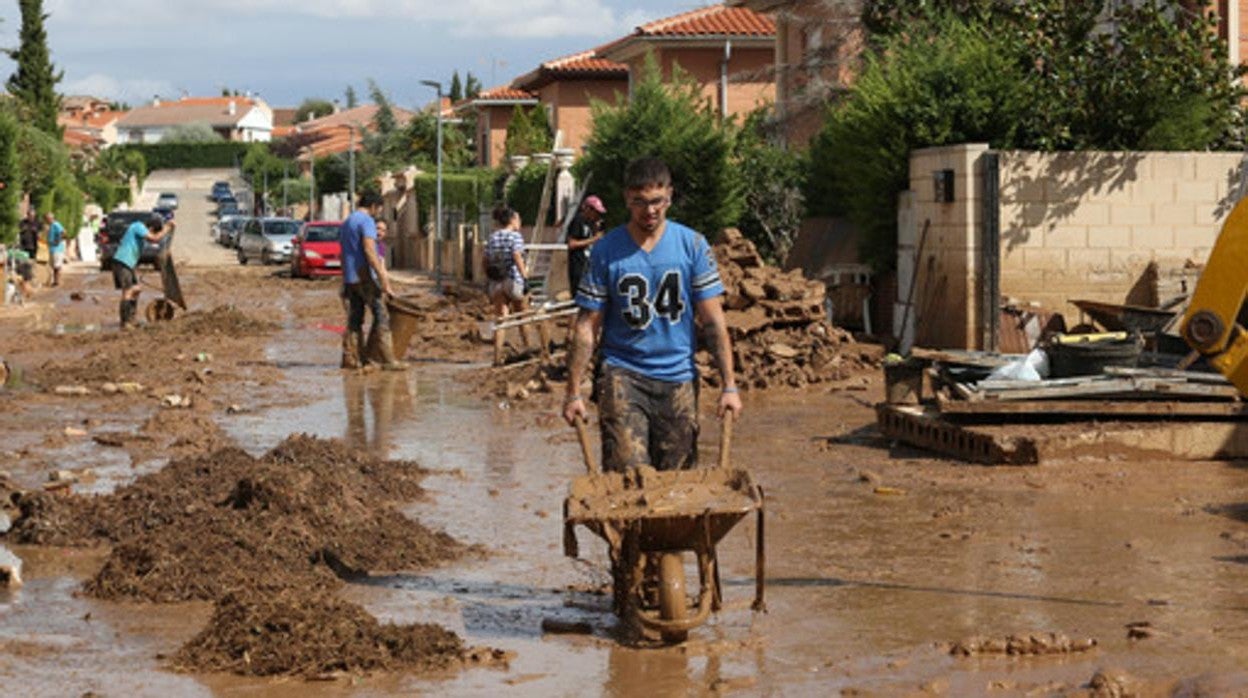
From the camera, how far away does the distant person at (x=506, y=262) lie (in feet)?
71.3

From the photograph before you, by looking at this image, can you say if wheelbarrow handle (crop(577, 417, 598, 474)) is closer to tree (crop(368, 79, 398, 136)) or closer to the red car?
the red car

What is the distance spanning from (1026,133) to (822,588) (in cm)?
1253

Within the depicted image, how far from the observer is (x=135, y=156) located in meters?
140

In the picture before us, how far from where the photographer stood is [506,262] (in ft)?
71.5

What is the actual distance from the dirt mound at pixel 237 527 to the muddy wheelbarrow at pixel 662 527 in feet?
5.71

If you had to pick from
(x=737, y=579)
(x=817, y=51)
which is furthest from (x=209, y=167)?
(x=737, y=579)

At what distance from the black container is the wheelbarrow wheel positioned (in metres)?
6.99

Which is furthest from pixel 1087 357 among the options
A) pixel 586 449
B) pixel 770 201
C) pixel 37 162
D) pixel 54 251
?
pixel 37 162

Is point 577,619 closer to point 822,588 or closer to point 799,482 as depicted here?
point 822,588

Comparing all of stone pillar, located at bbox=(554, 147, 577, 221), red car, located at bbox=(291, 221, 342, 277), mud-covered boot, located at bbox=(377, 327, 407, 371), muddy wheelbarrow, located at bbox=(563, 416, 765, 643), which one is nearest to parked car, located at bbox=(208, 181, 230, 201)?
red car, located at bbox=(291, 221, 342, 277)

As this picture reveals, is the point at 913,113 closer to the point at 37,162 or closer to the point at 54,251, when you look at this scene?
the point at 54,251

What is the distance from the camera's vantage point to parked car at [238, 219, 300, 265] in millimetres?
61000

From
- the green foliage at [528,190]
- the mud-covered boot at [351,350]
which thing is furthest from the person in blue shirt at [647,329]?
the green foliage at [528,190]

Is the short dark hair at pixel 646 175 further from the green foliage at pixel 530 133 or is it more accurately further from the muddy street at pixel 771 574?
the green foliage at pixel 530 133
